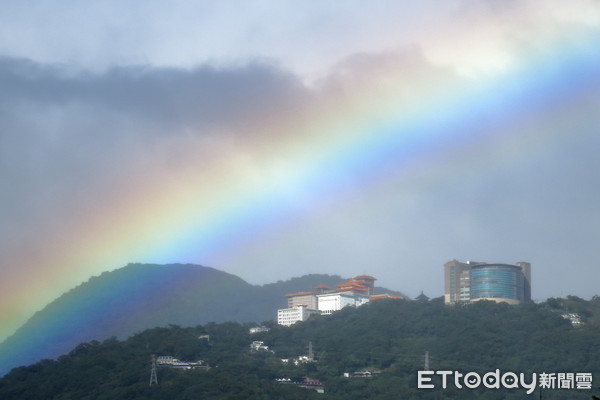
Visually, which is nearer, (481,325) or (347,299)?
(481,325)

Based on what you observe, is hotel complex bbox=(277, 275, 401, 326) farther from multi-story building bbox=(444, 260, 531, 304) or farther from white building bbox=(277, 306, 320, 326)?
multi-story building bbox=(444, 260, 531, 304)

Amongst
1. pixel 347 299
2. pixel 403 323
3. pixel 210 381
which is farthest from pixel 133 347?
pixel 347 299

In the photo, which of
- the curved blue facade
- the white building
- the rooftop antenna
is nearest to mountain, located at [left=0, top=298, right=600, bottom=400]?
the rooftop antenna

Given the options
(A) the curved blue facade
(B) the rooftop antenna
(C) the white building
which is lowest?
(B) the rooftop antenna

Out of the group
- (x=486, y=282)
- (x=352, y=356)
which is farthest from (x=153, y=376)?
(x=486, y=282)

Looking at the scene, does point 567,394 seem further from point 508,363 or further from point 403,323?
point 403,323

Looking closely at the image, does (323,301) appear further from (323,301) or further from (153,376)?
(153,376)
